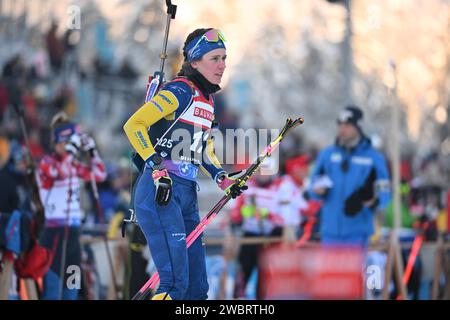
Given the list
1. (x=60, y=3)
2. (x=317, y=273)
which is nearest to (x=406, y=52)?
(x=60, y=3)

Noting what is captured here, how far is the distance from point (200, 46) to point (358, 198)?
4190 millimetres

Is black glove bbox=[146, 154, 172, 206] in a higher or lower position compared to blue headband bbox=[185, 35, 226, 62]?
lower

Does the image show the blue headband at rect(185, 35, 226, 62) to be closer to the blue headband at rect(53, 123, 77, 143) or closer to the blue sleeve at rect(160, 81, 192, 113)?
the blue sleeve at rect(160, 81, 192, 113)

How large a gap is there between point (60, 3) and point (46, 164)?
38.1 feet

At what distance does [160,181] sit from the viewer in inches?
313

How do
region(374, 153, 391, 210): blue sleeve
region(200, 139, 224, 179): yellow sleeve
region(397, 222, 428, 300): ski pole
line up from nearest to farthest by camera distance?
region(200, 139, 224, 179): yellow sleeve, region(374, 153, 391, 210): blue sleeve, region(397, 222, 428, 300): ski pole

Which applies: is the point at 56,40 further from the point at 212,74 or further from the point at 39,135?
the point at 212,74

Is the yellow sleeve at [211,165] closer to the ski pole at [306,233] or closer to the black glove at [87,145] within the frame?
the black glove at [87,145]

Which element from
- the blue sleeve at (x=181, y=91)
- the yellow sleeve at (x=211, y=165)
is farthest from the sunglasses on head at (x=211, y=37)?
the yellow sleeve at (x=211, y=165)

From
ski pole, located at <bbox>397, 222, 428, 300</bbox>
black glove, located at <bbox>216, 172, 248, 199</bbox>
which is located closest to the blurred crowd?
ski pole, located at <bbox>397, 222, 428, 300</bbox>

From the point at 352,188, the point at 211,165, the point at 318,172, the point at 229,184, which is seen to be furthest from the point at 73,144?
the point at 229,184

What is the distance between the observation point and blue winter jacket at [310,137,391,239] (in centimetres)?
1223

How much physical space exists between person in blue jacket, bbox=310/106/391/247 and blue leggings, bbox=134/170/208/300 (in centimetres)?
405

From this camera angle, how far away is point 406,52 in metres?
33.0
